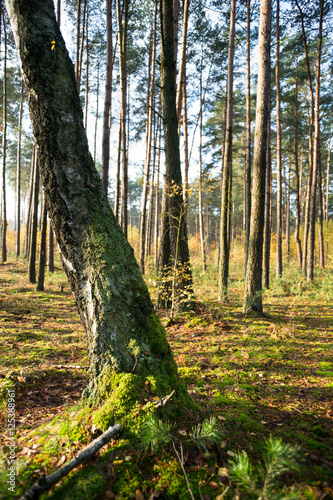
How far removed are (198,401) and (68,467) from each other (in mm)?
1522

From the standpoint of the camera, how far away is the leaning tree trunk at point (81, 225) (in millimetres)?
1956

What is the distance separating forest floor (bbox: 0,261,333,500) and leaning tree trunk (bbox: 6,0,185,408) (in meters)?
0.40

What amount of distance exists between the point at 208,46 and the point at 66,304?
15.2m

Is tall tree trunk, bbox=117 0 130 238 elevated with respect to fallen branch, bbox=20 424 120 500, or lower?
elevated

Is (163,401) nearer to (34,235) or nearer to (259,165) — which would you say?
(259,165)

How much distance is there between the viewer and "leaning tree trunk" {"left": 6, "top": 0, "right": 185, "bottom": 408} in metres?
1.96

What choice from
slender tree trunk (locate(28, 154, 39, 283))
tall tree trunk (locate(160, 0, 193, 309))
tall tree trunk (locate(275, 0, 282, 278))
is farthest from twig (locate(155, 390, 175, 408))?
tall tree trunk (locate(275, 0, 282, 278))

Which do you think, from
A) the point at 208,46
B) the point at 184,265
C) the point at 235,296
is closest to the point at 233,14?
the point at 208,46

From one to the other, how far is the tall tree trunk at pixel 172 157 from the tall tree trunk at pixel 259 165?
64.1 inches

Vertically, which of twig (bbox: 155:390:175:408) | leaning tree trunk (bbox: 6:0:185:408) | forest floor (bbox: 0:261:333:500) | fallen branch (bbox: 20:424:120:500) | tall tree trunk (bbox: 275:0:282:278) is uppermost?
tall tree trunk (bbox: 275:0:282:278)

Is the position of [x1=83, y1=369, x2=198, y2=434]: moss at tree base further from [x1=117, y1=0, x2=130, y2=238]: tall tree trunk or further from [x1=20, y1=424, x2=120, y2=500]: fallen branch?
[x1=117, y1=0, x2=130, y2=238]: tall tree trunk

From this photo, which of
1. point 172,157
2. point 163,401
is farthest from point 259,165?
point 163,401

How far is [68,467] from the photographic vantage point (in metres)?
1.36

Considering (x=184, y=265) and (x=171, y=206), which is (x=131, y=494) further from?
(x=171, y=206)
